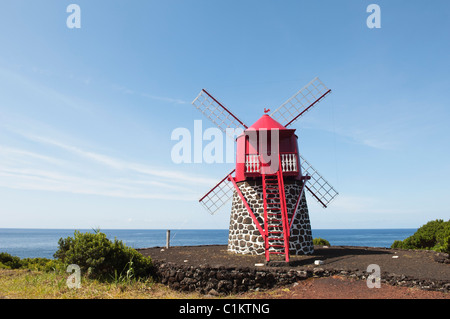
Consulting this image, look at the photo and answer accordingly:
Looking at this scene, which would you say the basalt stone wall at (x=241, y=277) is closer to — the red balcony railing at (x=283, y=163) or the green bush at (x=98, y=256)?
the green bush at (x=98, y=256)

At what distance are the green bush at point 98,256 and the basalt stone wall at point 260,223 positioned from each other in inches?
206

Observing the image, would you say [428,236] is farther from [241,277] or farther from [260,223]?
[241,277]

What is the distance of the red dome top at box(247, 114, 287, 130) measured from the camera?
49.2 feet

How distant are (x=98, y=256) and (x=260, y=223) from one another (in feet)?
24.1

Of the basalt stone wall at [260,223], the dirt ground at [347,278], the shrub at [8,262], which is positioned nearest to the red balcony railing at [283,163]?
the basalt stone wall at [260,223]

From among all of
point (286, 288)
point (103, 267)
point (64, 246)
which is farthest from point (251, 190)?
point (64, 246)

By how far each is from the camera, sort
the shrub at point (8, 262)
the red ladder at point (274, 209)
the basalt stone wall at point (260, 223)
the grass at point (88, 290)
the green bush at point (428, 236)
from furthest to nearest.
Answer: the green bush at point (428, 236)
the shrub at point (8, 262)
the basalt stone wall at point (260, 223)
the red ladder at point (274, 209)
the grass at point (88, 290)

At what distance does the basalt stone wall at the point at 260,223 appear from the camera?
14.0 meters

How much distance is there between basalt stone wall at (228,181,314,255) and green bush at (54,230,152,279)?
5.22 meters

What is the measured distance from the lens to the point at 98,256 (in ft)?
32.9

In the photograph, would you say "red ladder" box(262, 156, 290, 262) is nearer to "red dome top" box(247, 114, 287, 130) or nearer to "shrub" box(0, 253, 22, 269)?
"red dome top" box(247, 114, 287, 130)

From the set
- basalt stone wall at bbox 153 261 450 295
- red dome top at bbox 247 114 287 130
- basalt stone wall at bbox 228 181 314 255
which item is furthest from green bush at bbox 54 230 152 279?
red dome top at bbox 247 114 287 130
